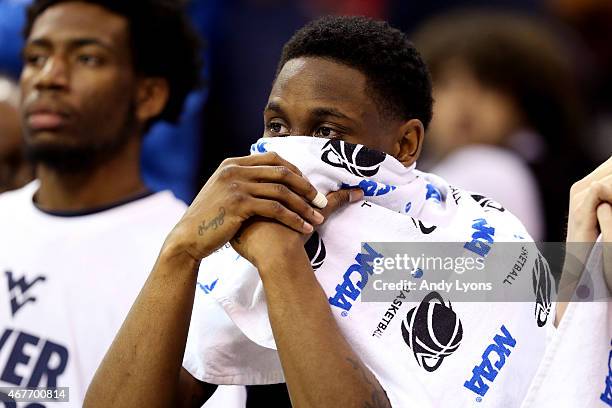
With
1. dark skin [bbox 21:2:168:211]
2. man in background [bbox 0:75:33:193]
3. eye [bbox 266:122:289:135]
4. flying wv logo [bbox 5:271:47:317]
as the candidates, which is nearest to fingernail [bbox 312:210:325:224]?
eye [bbox 266:122:289:135]

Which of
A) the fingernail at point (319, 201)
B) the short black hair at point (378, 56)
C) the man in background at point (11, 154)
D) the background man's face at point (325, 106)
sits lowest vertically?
the man in background at point (11, 154)

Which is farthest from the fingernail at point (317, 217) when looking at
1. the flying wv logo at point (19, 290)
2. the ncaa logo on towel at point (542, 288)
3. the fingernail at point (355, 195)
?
the flying wv logo at point (19, 290)

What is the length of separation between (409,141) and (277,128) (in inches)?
12.0

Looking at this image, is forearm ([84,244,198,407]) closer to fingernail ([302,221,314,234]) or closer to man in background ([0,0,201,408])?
fingernail ([302,221,314,234])

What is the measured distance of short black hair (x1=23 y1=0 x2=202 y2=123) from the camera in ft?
12.7

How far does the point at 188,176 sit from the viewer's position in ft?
17.2

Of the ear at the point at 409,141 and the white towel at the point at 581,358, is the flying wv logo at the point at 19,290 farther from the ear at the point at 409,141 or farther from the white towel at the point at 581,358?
the white towel at the point at 581,358

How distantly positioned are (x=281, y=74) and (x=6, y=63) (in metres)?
2.69

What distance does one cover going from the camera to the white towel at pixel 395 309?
2.48 m

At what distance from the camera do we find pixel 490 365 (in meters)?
2.50

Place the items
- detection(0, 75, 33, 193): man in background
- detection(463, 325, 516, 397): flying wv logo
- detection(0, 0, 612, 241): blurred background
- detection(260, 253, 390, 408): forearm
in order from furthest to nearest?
detection(0, 0, 612, 241): blurred background, detection(0, 75, 33, 193): man in background, detection(463, 325, 516, 397): flying wv logo, detection(260, 253, 390, 408): forearm

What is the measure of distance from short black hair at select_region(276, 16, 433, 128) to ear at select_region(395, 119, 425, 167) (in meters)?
0.03

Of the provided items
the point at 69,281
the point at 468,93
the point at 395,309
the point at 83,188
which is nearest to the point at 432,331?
the point at 395,309

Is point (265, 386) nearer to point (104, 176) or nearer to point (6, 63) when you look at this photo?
point (104, 176)
